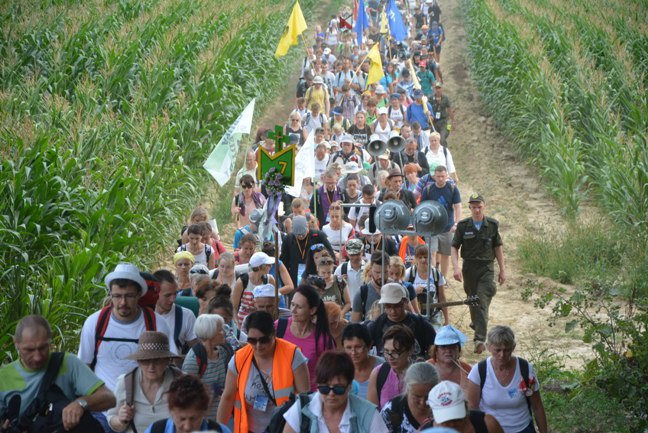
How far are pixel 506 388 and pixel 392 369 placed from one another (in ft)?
2.64

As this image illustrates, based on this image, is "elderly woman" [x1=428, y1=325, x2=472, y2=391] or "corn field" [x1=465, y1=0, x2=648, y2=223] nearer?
"elderly woman" [x1=428, y1=325, x2=472, y2=391]

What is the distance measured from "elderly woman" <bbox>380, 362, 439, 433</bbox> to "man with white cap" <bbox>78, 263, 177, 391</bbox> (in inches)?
70.1

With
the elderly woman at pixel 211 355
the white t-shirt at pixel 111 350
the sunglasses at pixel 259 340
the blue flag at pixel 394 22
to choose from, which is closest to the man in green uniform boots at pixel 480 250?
the elderly woman at pixel 211 355

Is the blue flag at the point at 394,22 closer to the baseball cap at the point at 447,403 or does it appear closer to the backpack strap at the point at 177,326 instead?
the backpack strap at the point at 177,326


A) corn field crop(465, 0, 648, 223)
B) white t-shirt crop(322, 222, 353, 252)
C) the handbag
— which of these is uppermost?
corn field crop(465, 0, 648, 223)

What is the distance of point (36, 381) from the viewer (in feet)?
20.2

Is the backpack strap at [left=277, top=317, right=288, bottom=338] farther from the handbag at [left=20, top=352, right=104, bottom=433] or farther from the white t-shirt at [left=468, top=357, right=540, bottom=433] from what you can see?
the handbag at [left=20, top=352, right=104, bottom=433]

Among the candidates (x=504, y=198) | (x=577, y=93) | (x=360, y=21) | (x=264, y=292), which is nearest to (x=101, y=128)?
(x=504, y=198)

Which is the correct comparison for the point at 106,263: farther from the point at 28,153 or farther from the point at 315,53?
the point at 315,53

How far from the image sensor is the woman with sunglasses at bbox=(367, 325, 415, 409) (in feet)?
24.3

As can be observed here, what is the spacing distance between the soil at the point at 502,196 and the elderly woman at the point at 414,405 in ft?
14.4

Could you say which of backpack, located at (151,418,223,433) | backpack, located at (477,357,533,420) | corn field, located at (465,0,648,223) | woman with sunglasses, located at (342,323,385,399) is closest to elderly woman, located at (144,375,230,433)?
backpack, located at (151,418,223,433)

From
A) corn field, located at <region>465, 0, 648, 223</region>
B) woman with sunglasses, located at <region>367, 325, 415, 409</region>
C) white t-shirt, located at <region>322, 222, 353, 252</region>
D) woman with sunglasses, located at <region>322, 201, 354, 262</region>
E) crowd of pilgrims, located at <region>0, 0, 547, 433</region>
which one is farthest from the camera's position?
corn field, located at <region>465, 0, 648, 223</region>

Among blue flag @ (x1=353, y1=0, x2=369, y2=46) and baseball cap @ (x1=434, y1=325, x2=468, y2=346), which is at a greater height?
blue flag @ (x1=353, y1=0, x2=369, y2=46)
